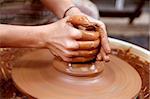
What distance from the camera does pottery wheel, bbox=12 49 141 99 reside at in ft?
3.24

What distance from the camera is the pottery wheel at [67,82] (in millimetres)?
987

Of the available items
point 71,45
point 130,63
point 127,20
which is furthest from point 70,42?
point 127,20

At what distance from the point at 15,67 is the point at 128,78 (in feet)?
1.32

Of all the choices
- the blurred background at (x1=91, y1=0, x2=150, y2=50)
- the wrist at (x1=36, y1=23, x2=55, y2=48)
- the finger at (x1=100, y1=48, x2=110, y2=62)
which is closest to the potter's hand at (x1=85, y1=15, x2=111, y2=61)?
the finger at (x1=100, y1=48, x2=110, y2=62)

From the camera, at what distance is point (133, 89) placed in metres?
1.06

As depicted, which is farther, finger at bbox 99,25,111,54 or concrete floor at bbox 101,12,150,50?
concrete floor at bbox 101,12,150,50

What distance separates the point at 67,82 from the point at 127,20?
273cm

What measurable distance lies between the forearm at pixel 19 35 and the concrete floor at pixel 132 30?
2.10m

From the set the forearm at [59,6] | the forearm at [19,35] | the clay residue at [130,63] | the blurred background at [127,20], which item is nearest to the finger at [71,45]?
the forearm at [19,35]

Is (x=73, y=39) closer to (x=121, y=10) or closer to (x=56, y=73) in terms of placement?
(x=56, y=73)

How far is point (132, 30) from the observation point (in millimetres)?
3375

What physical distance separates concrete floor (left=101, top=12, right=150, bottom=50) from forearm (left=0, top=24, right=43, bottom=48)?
2105 millimetres

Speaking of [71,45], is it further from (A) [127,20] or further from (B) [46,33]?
(A) [127,20]

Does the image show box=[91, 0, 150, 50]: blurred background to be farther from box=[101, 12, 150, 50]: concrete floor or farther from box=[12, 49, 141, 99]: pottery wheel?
box=[12, 49, 141, 99]: pottery wheel
